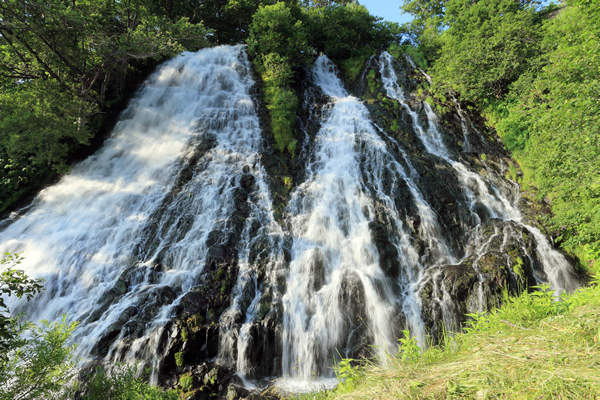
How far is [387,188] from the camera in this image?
11.7 meters

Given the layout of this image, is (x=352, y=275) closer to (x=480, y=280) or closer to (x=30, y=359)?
(x=480, y=280)

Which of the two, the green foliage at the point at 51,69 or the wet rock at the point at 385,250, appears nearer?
the wet rock at the point at 385,250

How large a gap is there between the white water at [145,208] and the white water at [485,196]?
9155 mm

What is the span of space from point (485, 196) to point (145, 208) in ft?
47.2

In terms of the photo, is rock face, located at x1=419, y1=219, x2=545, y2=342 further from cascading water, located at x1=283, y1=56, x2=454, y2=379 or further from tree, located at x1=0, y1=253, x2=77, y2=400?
tree, located at x1=0, y1=253, x2=77, y2=400

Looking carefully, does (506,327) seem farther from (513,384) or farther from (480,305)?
(480,305)

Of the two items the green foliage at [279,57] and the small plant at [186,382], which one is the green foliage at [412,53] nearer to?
the green foliage at [279,57]

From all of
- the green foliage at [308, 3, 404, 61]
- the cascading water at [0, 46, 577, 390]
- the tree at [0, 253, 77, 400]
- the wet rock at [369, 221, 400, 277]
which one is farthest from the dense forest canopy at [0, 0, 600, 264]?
the tree at [0, 253, 77, 400]

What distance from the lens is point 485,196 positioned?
11594 millimetres

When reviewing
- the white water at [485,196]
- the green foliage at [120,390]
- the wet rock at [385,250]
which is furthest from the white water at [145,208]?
the white water at [485,196]

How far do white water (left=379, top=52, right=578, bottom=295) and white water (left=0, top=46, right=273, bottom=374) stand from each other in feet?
30.0

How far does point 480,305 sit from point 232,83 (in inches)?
670

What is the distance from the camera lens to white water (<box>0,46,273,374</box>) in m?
7.71

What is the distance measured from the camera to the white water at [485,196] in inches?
349
